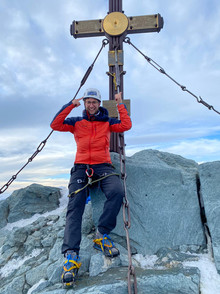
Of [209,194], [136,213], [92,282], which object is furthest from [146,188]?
[92,282]

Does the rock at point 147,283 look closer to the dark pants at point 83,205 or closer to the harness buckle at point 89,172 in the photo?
the dark pants at point 83,205

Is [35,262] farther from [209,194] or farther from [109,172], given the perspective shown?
[209,194]

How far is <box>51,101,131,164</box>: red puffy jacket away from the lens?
4.91 m

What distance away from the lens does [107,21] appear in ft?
24.2

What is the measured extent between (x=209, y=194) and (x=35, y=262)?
12.6 ft

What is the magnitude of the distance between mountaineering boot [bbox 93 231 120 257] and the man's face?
Answer: 2.38m

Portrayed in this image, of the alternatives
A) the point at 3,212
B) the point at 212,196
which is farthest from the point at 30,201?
the point at 212,196

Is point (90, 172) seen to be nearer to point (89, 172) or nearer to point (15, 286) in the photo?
point (89, 172)

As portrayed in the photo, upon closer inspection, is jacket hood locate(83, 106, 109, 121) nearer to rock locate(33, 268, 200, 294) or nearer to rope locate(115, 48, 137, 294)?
rope locate(115, 48, 137, 294)

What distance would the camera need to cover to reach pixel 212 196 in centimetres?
514

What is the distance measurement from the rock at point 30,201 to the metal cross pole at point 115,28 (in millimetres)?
4504

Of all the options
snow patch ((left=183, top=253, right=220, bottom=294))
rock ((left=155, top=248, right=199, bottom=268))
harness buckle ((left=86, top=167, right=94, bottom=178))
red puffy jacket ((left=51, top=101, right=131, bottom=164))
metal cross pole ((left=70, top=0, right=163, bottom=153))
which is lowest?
snow patch ((left=183, top=253, right=220, bottom=294))

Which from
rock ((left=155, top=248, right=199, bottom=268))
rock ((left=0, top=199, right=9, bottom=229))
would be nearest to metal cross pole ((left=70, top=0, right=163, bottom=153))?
rock ((left=155, top=248, right=199, bottom=268))

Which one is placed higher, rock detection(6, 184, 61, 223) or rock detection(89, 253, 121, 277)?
rock detection(6, 184, 61, 223)
